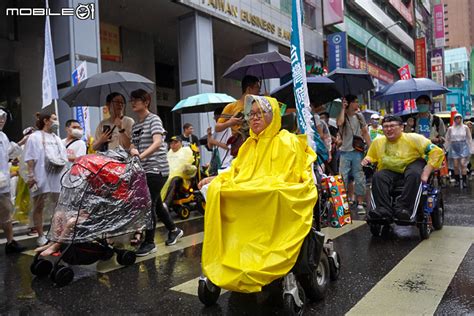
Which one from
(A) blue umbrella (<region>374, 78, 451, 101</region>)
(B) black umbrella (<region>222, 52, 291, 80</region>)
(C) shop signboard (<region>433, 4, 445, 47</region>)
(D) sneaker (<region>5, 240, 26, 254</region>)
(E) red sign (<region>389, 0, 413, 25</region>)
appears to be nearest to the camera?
(D) sneaker (<region>5, 240, 26, 254</region>)

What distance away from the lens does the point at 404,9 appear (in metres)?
45.8

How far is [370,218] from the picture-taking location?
511cm

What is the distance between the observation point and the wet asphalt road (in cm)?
314

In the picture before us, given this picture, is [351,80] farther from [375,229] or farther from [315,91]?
[375,229]

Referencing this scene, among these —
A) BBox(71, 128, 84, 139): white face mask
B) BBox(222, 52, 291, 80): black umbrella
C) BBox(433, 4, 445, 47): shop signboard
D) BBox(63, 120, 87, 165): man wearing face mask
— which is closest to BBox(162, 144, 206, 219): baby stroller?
BBox(63, 120, 87, 165): man wearing face mask

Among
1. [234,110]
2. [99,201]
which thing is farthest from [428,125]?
[99,201]

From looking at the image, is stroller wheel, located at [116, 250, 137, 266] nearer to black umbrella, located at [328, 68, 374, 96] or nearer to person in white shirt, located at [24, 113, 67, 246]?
person in white shirt, located at [24, 113, 67, 246]

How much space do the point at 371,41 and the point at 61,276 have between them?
3643 centimetres

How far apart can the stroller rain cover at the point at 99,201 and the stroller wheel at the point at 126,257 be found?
336 millimetres

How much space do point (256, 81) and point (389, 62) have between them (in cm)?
4051

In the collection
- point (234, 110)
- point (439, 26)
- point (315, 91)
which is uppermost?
point (439, 26)

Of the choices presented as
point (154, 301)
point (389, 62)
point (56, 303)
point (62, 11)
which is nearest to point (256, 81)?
point (154, 301)

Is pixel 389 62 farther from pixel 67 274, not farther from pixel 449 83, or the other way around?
pixel 449 83

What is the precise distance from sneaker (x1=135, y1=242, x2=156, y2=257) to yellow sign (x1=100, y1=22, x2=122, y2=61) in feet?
37.2
